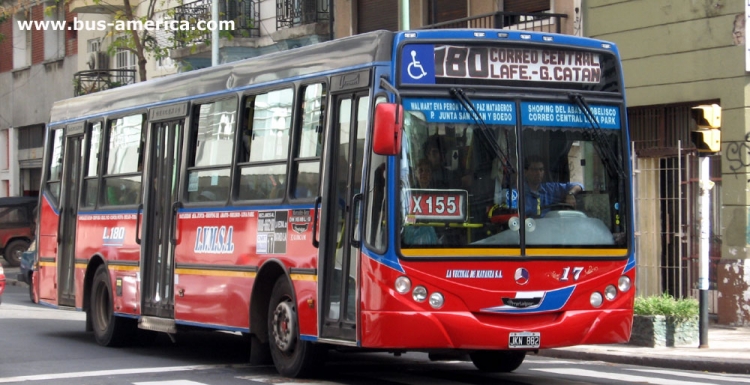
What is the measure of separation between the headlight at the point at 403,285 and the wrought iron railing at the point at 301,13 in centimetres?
1836

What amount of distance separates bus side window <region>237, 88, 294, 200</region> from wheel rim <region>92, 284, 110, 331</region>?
4.09 m

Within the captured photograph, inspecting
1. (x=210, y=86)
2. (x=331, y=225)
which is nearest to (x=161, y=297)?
(x=210, y=86)

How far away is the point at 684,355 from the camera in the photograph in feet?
46.2

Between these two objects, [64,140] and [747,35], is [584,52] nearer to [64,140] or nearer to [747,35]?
[747,35]

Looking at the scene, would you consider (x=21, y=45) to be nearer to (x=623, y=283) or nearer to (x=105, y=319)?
(x=105, y=319)

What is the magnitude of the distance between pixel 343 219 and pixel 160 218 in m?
4.26

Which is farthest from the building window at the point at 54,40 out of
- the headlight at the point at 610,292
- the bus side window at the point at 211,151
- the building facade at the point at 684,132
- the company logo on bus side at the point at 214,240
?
the headlight at the point at 610,292

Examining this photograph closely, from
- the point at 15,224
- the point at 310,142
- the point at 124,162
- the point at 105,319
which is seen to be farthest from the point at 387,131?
the point at 15,224

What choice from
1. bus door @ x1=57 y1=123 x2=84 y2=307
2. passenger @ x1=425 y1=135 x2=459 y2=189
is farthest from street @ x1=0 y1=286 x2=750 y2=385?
passenger @ x1=425 y1=135 x2=459 y2=189

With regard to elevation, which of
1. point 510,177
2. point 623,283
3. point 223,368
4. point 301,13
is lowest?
point 223,368

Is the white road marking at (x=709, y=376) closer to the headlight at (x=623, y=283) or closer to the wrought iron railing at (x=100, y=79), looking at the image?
the headlight at (x=623, y=283)

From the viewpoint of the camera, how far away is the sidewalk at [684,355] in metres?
13.4

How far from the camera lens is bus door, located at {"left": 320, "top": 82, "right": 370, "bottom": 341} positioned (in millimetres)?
10477

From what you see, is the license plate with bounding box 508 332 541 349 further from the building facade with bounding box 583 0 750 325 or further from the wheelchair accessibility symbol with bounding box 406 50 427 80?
the building facade with bounding box 583 0 750 325
